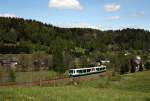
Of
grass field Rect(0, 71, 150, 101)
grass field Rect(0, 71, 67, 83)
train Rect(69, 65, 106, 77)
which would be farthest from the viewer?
train Rect(69, 65, 106, 77)

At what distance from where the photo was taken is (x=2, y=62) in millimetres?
135875

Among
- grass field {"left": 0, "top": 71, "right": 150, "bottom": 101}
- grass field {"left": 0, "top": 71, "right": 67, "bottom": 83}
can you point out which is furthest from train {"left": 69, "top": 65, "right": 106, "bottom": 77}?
grass field {"left": 0, "top": 71, "right": 150, "bottom": 101}

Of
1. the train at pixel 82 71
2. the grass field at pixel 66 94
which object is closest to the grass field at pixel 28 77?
the train at pixel 82 71

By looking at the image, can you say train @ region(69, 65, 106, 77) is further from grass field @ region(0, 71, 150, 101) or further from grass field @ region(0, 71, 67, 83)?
grass field @ region(0, 71, 150, 101)

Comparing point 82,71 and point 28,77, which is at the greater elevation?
point 82,71

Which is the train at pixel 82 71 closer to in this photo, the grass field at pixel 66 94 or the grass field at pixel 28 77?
the grass field at pixel 28 77

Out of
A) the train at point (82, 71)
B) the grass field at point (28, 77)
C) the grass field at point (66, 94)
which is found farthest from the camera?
the train at point (82, 71)

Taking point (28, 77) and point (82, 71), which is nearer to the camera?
point (28, 77)

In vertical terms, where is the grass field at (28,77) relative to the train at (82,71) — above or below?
below

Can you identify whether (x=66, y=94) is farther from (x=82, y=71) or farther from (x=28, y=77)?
(x=82, y=71)

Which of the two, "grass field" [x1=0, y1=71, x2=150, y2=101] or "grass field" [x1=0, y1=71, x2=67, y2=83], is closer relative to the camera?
"grass field" [x1=0, y1=71, x2=150, y2=101]

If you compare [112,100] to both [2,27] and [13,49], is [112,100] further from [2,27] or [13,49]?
[2,27]

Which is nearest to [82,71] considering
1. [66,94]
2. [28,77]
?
[28,77]

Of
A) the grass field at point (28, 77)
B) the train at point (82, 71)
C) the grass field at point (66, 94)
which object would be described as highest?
the grass field at point (66, 94)
